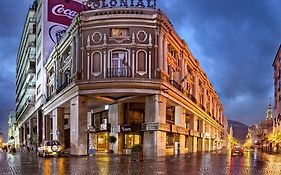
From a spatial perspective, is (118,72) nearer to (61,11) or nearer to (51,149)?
(51,149)

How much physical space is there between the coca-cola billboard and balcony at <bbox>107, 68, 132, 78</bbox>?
30.4m

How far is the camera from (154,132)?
45969mm

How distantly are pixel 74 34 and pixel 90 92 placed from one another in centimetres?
753

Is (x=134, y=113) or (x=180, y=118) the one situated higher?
(x=134, y=113)

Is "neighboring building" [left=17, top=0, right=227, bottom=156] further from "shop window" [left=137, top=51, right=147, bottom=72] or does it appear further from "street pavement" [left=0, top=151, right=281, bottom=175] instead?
"street pavement" [left=0, top=151, right=281, bottom=175]

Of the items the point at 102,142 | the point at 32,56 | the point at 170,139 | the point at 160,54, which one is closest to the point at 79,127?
the point at 102,142

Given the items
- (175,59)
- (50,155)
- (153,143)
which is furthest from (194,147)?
(50,155)

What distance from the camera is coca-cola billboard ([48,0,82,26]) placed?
74956 mm

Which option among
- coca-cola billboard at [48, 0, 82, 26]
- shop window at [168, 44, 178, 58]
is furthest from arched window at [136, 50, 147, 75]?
coca-cola billboard at [48, 0, 82, 26]

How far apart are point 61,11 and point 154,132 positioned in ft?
123

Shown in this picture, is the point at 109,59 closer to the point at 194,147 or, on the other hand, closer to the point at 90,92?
the point at 90,92

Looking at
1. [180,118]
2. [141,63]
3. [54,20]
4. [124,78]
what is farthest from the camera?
[54,20]

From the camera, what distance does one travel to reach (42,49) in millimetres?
75375

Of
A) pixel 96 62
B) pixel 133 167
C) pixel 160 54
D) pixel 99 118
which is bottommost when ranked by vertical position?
pixel 133 167
